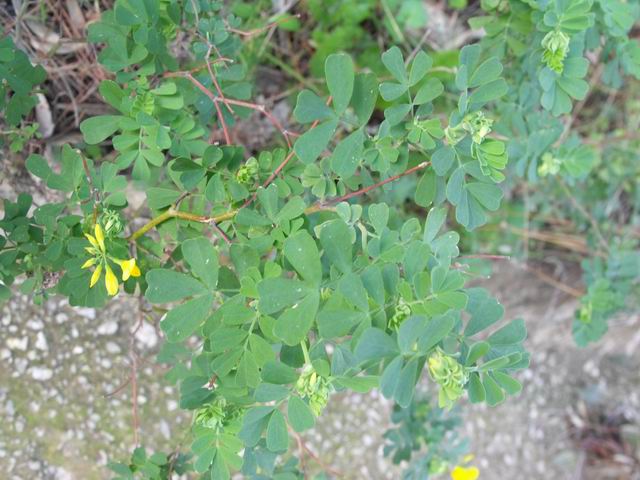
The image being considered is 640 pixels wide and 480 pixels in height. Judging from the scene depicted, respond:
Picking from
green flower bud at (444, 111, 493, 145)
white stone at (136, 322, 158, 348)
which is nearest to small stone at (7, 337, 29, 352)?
white stone at (136, 322, 158, 348)

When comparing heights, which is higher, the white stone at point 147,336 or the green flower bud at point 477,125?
the green flower bud at point 477,125

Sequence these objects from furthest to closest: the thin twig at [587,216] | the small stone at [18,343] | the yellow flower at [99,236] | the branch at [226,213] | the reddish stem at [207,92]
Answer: the thin twig at [587,216] < the small stone at [18,343] < the reddish stem at [207,92] < the branch at [226,213] < the yellow flower at [99,236]

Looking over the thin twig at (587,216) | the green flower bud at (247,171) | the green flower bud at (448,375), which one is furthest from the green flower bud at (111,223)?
the thin twig at (587,216)

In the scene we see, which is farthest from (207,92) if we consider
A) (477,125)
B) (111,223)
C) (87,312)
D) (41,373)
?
(41,373)

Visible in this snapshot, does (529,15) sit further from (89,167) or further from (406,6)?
(89,167)

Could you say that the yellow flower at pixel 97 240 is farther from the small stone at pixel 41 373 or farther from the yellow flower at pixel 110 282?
the small stone at pixel 41 373

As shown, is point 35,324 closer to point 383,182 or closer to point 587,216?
point 383,182

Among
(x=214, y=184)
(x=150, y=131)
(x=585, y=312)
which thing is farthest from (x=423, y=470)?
(x=150, y=131)

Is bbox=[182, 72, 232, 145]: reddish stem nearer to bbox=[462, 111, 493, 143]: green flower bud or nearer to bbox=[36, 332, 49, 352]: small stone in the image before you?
bbox=[462, 111, 493, 143]: green flower bud
